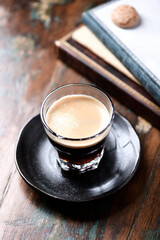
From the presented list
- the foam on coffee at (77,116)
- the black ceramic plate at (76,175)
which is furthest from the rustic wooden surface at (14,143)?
the foam on coffee at (77,116)

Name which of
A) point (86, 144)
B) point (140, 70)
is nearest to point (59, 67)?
point (140, 70)

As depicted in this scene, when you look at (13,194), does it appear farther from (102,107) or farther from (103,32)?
(103,32)

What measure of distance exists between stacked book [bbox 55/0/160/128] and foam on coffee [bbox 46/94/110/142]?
192mm

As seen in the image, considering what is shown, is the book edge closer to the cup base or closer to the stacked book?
the stacked book

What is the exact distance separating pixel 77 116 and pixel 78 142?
0.34 ft

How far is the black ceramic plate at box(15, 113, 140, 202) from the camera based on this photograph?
828 mm

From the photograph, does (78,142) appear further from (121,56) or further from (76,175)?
(121,56)

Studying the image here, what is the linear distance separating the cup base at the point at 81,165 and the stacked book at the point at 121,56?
0.25m

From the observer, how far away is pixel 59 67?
1.18m

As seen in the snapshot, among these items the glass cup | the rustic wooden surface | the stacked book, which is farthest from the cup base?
the stacked book

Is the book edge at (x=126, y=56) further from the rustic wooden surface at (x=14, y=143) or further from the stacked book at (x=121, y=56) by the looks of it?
the rustic wooden surface at (x=14, y=143)

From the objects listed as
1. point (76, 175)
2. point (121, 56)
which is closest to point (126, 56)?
point (121, 56)

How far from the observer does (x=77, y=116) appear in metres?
0.87

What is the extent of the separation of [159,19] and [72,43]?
324 millimetres
